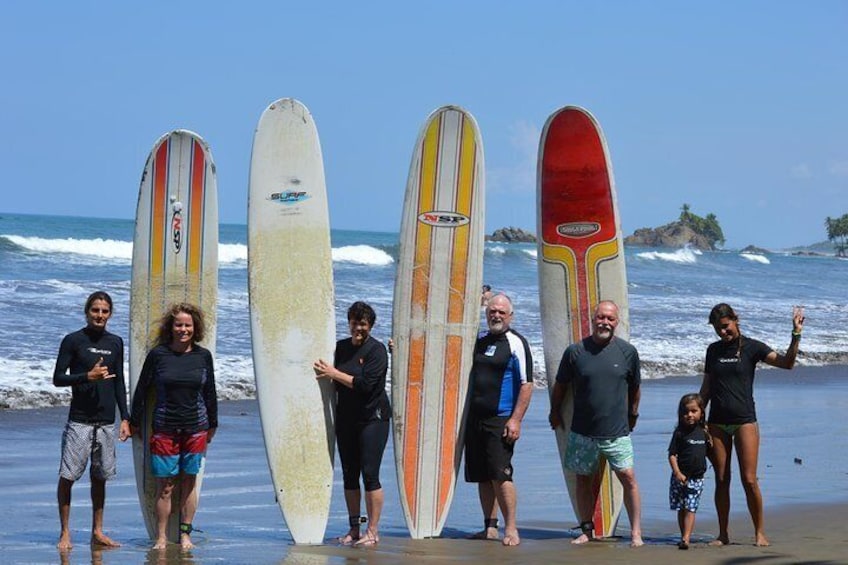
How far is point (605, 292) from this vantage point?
6.75 metres

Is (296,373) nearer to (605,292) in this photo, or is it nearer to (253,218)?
(253,218)

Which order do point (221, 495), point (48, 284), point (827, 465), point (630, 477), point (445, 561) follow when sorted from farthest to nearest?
1. point (48, 284)
2. point (827, 465)
3. point (221, 495)
4. point (630, 477)
5. point (445, 561)

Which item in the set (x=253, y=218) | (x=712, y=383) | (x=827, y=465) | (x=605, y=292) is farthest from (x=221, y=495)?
(x=827, y=465)

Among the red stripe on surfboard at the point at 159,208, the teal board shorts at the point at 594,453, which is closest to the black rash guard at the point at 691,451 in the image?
the teal board shorts at the point at 594,453

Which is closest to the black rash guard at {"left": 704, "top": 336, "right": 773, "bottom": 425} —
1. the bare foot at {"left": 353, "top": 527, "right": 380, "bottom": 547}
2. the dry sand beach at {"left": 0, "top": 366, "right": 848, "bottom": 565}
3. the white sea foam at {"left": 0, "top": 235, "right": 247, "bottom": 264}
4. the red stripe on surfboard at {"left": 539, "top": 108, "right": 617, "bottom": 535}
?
the dry sand beach at {"left": 0, "top": 366, "right": 848, "bottom": 565}

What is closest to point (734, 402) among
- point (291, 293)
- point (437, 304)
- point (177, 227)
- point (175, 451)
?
point (437, 304)

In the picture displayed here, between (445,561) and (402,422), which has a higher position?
(402,422)

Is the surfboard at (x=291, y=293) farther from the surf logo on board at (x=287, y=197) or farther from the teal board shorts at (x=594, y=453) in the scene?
the teal board shorts at (x=594, y=453)

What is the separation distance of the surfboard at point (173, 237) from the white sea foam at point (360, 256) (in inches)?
1319

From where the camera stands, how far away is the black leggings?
5.93 m

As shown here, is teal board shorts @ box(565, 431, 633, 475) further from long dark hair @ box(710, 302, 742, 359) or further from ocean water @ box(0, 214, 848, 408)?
ocean water @ box(0, 214, 848, 408)

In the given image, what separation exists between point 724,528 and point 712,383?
688mm

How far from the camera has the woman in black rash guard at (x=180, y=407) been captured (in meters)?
5.71

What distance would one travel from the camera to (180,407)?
18.7ft
